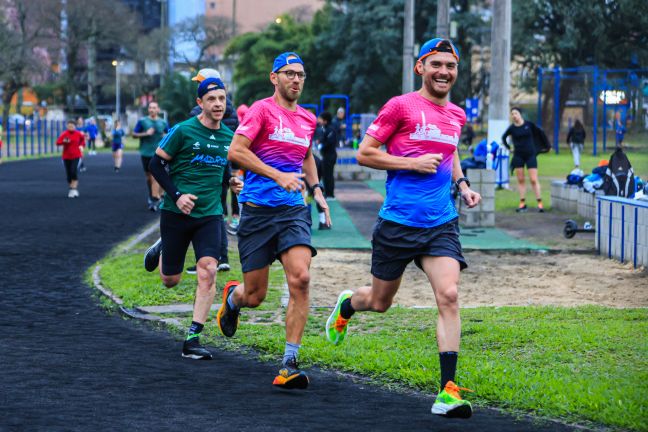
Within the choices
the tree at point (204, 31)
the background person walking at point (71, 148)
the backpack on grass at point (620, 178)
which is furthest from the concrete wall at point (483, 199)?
the tree at point (204, 31)

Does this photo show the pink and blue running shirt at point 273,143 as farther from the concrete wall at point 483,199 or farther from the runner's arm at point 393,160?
the concrete wall at point 483,199

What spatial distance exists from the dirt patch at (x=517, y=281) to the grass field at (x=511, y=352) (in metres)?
0.83

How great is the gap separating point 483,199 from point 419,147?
11762mm

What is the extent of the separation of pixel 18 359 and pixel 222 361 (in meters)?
1.37

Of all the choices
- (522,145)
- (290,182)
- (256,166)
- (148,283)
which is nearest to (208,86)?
(256,166)

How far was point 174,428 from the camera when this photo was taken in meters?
5.83

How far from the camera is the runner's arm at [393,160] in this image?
6387mm

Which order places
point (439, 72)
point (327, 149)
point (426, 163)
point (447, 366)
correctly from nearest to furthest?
point (447, 366), point (426, 163), point (439, 72), point (327, 149)

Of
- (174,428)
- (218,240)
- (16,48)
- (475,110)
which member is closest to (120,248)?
(218,240)

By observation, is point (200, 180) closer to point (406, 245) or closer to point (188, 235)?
point (188, 235)

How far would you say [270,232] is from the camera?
23.2 ft

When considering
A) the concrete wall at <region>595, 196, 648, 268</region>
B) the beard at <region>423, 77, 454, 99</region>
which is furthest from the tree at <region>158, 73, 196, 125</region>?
the beard at <region>423, 77, 454, 99</region>

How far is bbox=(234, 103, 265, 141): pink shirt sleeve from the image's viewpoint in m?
7.00

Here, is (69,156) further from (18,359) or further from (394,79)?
(394,79)
